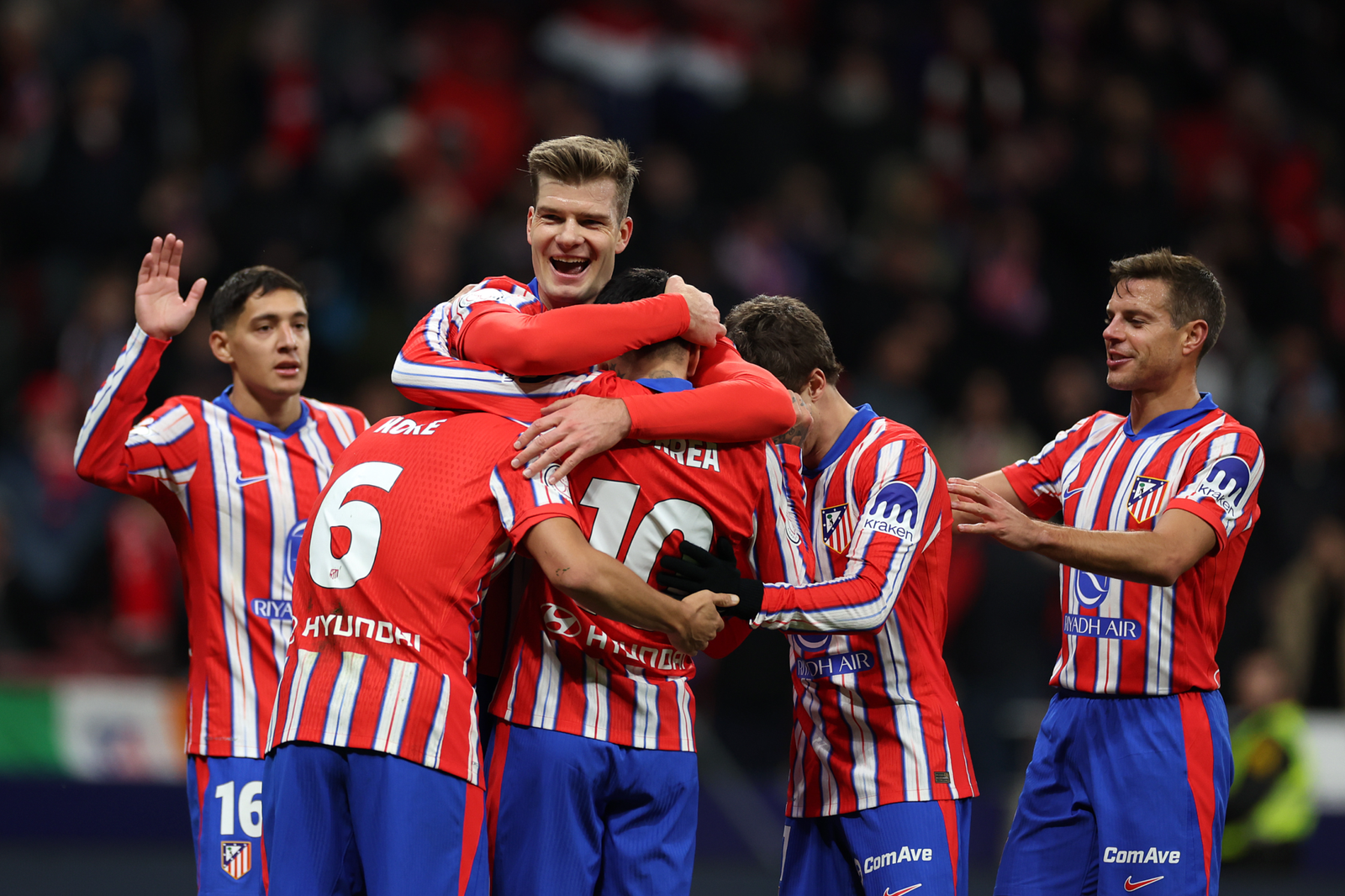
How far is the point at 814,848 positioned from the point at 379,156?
8.32m

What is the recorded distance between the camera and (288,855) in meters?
4.07

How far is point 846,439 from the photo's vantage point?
4.95m

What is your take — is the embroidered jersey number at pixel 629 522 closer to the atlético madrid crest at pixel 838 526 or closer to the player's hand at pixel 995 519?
the atlético madrid crest at pixel 838 526

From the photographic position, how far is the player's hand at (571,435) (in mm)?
4164

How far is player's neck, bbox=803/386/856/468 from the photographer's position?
4965mm

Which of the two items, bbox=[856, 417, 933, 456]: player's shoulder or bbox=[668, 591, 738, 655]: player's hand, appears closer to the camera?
bbox=[668, 591, 738, 655]: player's hand

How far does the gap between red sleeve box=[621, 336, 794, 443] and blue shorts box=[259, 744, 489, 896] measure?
1131 millimetres

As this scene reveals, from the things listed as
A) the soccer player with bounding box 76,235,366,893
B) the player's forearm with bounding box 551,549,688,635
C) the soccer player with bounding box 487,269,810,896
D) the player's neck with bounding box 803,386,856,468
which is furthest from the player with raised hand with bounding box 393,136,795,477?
the soccer player with bounding box 76,235,366,893

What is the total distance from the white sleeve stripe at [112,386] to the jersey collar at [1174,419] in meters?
3.41

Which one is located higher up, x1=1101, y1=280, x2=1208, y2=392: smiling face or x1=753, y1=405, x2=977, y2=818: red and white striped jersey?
x1=1101, y1=280, x2=1208, y2=392: smiling face

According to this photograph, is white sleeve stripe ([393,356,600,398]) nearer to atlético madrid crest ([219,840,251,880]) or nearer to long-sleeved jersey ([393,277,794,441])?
long-sleeved jersey ([393,277,794,441])

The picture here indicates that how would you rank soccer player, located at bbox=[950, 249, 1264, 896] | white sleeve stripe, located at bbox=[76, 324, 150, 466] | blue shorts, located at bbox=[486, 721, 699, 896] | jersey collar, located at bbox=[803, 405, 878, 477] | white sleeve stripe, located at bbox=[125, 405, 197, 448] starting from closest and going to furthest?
blue shorts, located at bbox=[486, 721, 699, 896] < soccer player, located at bbox=[950, 249, 1264, 896] < jersey collar, located at bbox=[803, 405, 878, 477] < white sleeve stripe, located at bbox=[76, 324, 150, 466] < white sleeve stripe, located at bbox=[125, 405, 197, 448]

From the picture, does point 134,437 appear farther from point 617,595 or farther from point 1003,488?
point 1003,488

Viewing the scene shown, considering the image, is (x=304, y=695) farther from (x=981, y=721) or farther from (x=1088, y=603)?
(x=981, y=721)
